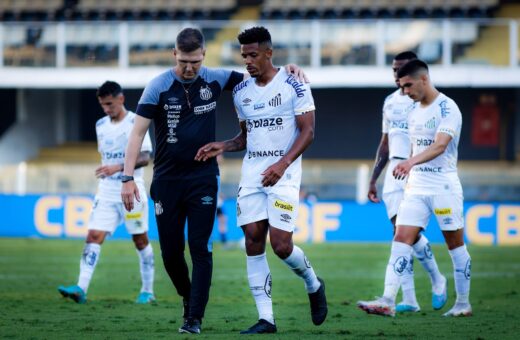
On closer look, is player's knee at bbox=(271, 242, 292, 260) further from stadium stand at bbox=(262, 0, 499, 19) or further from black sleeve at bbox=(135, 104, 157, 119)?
stadium stand at bbox=(262, 0, 499, 19)

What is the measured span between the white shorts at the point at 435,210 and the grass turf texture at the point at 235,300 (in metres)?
0.84

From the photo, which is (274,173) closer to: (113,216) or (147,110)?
(147,110)

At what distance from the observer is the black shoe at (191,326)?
8.32 meters

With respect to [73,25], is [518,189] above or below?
below

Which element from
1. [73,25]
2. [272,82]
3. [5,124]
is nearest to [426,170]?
[272,82]

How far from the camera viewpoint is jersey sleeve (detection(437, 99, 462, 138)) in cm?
957

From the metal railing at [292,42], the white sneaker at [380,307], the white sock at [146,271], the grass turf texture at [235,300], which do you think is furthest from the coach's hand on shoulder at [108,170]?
the metal railing at [292,42]

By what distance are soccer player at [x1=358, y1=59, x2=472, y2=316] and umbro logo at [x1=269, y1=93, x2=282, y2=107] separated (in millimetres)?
1589

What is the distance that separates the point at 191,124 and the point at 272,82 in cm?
70

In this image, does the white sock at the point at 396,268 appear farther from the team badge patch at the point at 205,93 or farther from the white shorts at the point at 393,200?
the team badge patch at the point at 205,93

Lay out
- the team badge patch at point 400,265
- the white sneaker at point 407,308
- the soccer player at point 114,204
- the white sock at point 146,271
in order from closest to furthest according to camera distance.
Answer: the team badge patch at point 400,265
the white sneaker at point 407,308
the soccer player at point 114,204
the white sock at point 146,271

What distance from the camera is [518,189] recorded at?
963 inches

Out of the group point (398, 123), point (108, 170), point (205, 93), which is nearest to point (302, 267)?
point (205, 93)

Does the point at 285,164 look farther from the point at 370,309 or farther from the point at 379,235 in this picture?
the point at 379,235
